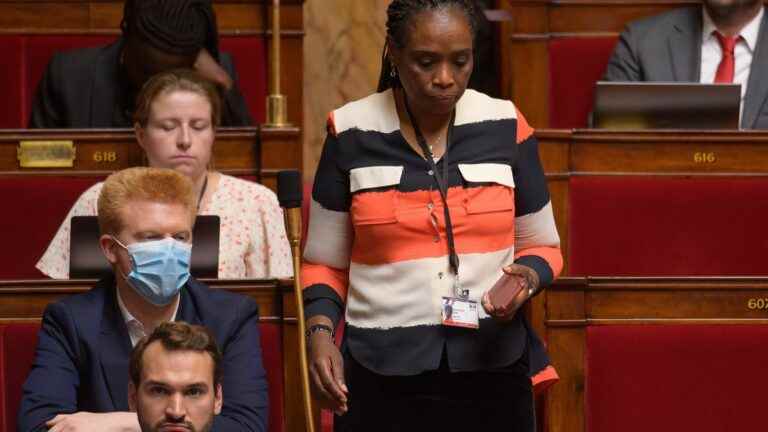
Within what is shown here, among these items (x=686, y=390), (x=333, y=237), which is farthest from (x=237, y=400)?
(x=686, y=390)

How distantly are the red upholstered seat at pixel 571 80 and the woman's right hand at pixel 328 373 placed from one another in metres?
1.50

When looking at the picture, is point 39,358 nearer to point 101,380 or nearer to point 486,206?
point 101,380

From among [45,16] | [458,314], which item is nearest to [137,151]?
[45,16]

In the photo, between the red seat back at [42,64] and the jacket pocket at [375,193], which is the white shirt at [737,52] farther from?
the jacket pocket at [375,193]

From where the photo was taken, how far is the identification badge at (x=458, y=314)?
121 cm

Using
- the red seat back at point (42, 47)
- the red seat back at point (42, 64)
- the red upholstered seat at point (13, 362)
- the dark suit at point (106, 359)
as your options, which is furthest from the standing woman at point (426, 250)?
the red seat back at point (42, 47)

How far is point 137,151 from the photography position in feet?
7.16

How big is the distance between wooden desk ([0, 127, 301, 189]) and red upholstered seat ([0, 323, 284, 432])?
55 centimetres

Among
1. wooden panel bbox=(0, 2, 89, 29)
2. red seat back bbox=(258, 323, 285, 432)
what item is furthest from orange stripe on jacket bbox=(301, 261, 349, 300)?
wooden panel bbox=(0, 2, 89, 29)

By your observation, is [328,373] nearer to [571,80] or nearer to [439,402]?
[439,402]

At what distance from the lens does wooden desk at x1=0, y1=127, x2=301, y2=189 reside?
2.18 metres

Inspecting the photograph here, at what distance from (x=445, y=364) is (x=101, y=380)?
1.29ft

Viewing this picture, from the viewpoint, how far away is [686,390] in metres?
1.66

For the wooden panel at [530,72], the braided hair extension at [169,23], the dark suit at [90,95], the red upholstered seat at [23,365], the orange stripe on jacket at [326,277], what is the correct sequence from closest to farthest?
1. the orange stripe on jacket at [326,277]
2. the red upholstered seat at [23,365]
3. the braided hair extension at [169,23]
4. the dark suit at [90,95]
5. the wooden panel at [530,72]
